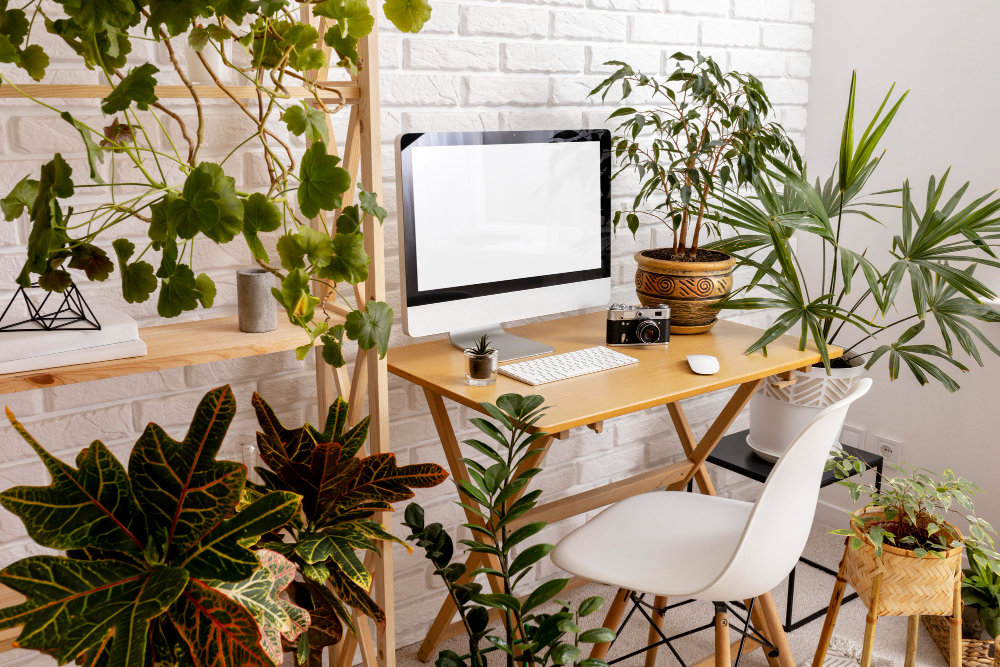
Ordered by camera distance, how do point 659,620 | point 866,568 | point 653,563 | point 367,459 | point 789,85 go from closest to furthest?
point 367,459 < point 653,563 < point 866,568 < point 659,620 < point 789,85

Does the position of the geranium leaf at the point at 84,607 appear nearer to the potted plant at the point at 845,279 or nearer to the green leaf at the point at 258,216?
the green leaf at the point at 258,216

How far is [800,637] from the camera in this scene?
85.5 inches

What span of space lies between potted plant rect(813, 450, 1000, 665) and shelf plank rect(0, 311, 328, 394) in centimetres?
122

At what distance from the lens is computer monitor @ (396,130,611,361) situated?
1.65m

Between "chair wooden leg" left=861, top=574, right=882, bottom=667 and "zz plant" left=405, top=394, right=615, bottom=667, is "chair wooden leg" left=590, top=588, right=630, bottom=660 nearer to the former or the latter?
"zz plant" left=405, top=394, right=615, bottom=667

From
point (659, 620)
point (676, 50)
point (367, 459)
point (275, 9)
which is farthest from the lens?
point (676, 50)

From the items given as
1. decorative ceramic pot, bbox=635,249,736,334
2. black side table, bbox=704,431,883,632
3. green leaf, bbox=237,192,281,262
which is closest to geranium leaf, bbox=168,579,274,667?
green leaf, bbox=237,192,281,262

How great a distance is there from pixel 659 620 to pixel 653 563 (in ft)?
1.62

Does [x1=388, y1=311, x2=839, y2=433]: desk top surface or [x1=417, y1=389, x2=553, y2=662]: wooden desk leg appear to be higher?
[x1=388, y1=311, x2=839, y2=433]: desk top surface

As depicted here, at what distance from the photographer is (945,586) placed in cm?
175

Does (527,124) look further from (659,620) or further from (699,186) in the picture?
(659,620)

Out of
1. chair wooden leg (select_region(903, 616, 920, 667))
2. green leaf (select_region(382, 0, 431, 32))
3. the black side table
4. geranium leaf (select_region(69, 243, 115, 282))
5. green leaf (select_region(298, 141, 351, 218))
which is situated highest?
green leaf (select_region(382, 0, 431, 32))

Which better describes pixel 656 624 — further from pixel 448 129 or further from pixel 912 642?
pixel 448 129

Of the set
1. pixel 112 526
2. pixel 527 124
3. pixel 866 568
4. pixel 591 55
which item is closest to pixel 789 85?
pixel 591 55
